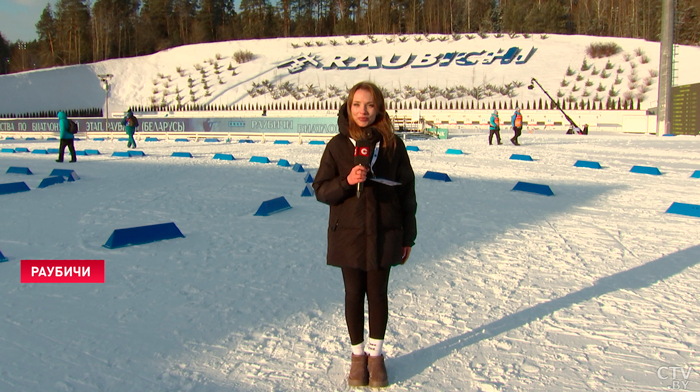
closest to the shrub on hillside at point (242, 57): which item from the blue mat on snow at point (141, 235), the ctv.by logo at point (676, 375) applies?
the blue mat on snow at point (141, 235)

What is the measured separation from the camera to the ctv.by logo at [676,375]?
2545 millimetres

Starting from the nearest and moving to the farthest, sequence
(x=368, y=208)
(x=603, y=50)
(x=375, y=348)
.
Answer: (x=368, y=208) → (x=375, y=348) → (x=603, y=50)

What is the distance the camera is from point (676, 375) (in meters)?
2.64

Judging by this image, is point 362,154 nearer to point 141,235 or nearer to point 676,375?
point 676,375

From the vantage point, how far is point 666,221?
6.39 meters

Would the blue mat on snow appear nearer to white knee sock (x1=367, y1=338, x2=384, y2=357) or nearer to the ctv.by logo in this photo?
white knee sock (x1=367, y1=338, x2=384, y2=357)

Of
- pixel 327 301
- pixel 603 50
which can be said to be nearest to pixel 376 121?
pixel 327 301

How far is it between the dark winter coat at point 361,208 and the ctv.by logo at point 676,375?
1512 millimetres

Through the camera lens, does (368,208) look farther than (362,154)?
Yes

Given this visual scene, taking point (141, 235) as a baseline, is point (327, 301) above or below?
below

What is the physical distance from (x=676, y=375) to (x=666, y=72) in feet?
87.0
